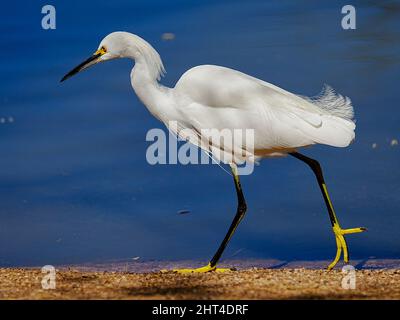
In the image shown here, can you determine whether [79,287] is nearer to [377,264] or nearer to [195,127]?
[195,127]

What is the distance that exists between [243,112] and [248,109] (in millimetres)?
52

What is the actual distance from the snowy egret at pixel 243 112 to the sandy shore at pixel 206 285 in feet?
1.69

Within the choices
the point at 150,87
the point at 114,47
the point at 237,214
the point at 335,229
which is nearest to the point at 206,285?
the point at 237,214

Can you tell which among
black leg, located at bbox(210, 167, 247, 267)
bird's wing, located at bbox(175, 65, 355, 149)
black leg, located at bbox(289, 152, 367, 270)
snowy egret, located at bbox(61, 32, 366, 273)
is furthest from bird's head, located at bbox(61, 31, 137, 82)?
black leg, located at bbox(289, 152, 367, 270)

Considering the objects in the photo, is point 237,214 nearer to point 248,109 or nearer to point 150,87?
point 248,109

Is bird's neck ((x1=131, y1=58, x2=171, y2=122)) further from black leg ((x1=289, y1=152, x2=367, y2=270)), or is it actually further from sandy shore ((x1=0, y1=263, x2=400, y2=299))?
sandy shore ((x1=0, y1=263, x2=400, y2=299))

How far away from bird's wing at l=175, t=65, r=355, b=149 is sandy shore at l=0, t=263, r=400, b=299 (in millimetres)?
1216

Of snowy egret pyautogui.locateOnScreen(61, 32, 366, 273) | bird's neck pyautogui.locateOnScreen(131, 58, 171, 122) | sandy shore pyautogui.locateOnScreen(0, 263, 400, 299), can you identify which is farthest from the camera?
bird's neck pyautogui.locateOnScreen(131, 58, 171, 122)

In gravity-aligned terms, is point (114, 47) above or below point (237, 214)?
above

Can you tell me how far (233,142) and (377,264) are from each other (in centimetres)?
200

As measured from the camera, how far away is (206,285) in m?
6.65

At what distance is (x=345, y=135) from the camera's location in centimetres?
753

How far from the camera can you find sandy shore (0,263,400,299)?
6203mm

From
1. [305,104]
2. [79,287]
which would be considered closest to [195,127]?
[305,104]
